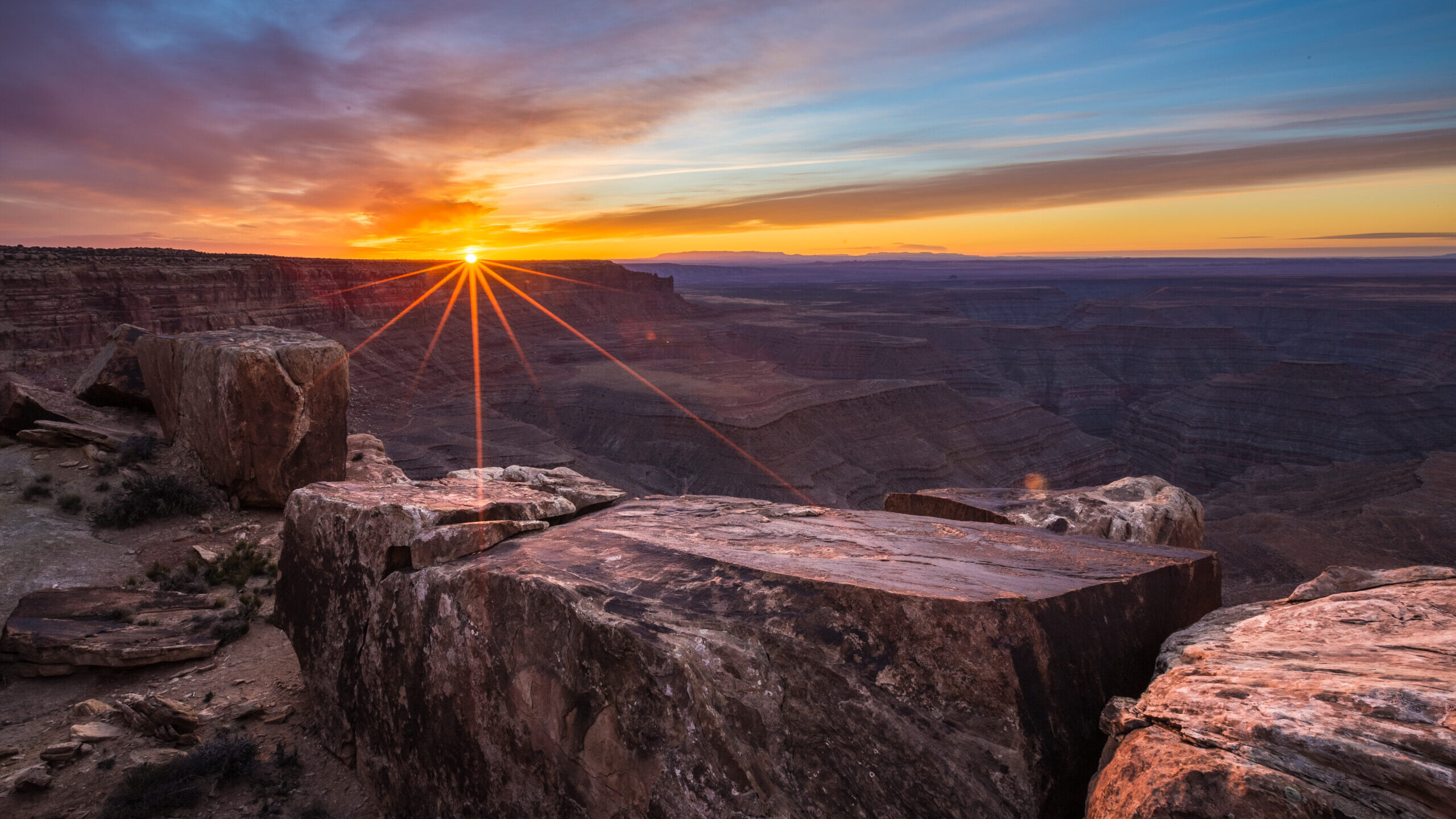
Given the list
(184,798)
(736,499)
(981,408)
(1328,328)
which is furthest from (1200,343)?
(184,798)

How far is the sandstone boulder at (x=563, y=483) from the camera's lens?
7348 mm

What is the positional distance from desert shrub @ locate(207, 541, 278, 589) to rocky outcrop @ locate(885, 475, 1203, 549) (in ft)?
31.1

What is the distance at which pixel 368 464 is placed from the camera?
45.7ft

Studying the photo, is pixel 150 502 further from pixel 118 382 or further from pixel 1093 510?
pixel 1093 510

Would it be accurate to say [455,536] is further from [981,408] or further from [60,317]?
[981,408]

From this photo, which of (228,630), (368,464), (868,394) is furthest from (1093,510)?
(868,394)

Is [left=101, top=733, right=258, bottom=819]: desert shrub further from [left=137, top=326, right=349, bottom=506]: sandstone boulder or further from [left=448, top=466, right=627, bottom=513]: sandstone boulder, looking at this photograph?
[left=137, top=326, right=349, bottom=506]: sandstone boulder

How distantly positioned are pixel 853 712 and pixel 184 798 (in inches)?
220

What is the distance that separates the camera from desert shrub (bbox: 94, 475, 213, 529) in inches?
428

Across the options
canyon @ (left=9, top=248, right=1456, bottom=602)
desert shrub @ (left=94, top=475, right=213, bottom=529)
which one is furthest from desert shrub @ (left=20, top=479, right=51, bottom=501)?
canyon @ (left=9, top=248, right=1456, bottom=602)

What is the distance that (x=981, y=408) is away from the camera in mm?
48562

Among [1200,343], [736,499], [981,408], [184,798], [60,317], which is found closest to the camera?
[184,798]

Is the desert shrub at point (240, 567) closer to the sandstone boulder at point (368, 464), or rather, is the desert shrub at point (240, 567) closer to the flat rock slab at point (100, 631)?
the flat rock slab at point (100, 631)

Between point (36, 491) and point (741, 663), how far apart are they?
1320 cm
